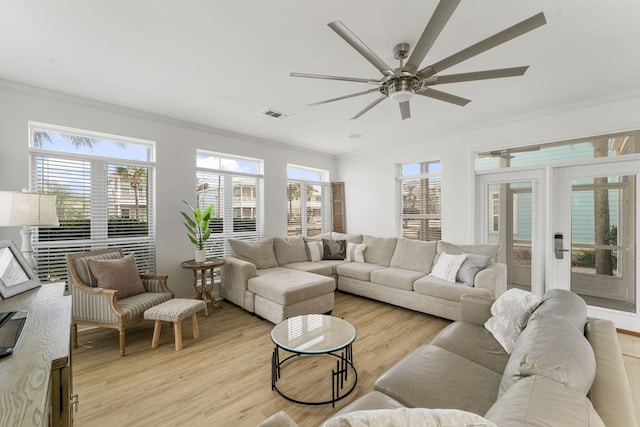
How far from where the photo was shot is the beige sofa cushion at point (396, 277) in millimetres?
3773

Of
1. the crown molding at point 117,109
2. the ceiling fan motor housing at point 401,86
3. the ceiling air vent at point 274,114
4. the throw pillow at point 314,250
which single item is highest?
the ceiling air vent at point 274,114

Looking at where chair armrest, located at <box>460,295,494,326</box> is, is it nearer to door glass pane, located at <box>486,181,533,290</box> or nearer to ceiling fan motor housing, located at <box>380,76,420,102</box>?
ceiling fan motor housing, located at <box>380,76,420,102</box>

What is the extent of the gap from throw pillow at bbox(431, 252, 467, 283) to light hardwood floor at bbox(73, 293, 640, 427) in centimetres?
57

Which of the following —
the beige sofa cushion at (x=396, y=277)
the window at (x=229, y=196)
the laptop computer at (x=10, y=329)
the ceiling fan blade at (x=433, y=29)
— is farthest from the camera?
the window at (x=229, y=196)

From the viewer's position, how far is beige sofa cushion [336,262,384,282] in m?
4.26

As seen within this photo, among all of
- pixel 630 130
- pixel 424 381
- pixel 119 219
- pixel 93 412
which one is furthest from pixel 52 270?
pixel 630 130

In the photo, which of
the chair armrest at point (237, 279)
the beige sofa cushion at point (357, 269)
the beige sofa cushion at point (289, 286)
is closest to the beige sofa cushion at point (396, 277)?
the beige sofa cushion at point (357, 269)

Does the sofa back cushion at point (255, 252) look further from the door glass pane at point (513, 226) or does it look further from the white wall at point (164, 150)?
the door glass pane at point (513, 226)

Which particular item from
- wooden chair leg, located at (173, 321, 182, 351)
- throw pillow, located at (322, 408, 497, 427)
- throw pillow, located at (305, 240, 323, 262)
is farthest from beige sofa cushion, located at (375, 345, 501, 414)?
throw pillow, located at (305, 240, 323, 262)

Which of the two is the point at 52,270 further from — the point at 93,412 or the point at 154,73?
the point at 154,73

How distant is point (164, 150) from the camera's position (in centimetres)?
383

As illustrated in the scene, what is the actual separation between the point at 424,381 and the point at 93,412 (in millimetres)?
2184

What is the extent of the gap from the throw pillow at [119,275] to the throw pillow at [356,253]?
315 centimetres

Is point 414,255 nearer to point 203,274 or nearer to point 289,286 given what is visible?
point 289,286
